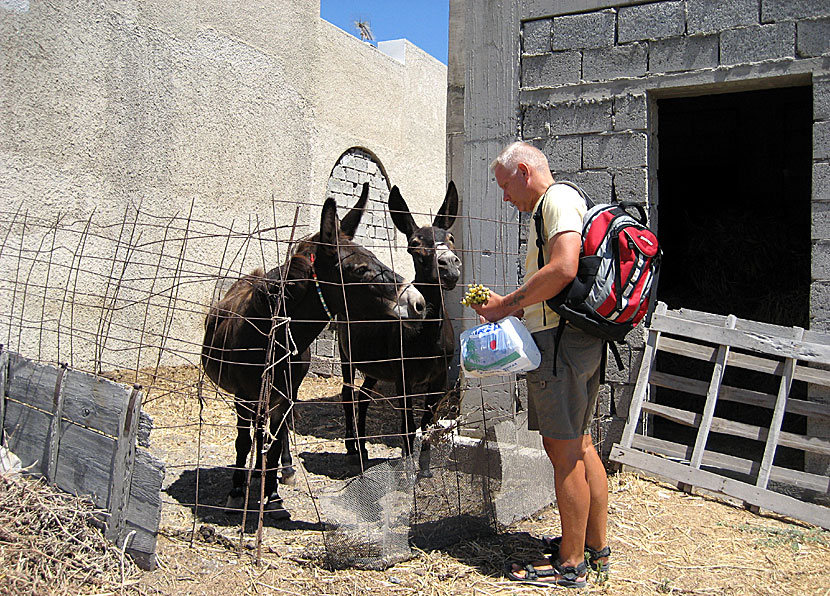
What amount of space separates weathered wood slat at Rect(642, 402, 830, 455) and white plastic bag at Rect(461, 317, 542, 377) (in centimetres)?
209

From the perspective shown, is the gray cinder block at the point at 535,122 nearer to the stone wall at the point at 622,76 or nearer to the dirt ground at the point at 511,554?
the stone wall at the point at 622,76

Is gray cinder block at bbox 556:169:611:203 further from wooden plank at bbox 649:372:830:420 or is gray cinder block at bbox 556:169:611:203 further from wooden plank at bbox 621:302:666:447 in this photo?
wooden plank at bbox 649:372:830:420

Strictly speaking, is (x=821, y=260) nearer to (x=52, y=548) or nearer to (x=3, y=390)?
(x=52, y=548)

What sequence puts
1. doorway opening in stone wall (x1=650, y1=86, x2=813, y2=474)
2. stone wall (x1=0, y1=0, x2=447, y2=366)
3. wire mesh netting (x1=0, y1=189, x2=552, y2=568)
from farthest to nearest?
stone wall (x1=0, y1=0, x2=447, y2=366), doorway opening in stone wall (x1=650, y1=86, x2=813, y2=474), wire mesh netting (x1=0, y1=189, x2=552, y2=568)

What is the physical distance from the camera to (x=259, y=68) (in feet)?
34.6

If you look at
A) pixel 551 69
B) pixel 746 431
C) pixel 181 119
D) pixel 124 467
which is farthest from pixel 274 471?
pixel 181 119

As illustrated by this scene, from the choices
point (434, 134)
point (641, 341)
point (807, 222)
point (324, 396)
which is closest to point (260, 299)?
point (641, 341)

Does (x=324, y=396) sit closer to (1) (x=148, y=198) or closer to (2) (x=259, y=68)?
(1) (x=148, y=198)

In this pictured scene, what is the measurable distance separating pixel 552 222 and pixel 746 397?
2557mm

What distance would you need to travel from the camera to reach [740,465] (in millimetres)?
4531

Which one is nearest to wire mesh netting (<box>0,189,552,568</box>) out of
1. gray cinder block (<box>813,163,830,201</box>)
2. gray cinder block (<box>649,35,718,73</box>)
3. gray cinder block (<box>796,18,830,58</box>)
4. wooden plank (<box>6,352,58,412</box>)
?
wooden plank (<box>6,352,58,412</box>)

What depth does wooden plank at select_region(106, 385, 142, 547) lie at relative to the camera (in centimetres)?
330

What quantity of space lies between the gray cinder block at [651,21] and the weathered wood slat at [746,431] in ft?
8.81

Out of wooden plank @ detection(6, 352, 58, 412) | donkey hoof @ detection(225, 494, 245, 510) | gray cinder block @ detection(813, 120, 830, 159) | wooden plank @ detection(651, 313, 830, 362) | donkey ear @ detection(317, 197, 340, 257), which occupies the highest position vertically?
gray cinder block @ detection(813, 120, 830, 159)
